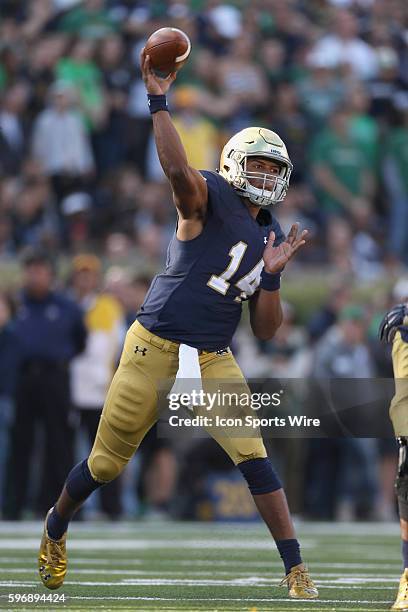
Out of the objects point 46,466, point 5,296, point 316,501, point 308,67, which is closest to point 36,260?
point 5,296

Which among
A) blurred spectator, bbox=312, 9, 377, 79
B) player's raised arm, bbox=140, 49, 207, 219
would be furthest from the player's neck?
blurred spectator, bbox=312, 9, 377, 79

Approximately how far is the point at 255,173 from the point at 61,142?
6829 millimetres

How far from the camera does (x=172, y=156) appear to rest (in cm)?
552

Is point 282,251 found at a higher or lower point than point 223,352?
higher

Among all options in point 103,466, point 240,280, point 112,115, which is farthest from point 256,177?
point 112,115

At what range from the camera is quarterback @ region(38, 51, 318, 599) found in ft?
19.1

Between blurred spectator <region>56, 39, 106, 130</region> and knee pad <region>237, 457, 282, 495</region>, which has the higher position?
blurred spectator <region>56, 39, 106, 130</region>

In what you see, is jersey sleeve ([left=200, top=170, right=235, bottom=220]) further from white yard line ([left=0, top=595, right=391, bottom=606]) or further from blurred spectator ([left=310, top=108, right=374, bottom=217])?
blurred spectator ([left=310, top=108, right=374, bottom=217])

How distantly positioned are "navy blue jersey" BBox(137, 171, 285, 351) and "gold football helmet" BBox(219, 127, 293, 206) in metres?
0.07

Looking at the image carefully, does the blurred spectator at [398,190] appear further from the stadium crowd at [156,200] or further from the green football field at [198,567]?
the green football field at [198,567]

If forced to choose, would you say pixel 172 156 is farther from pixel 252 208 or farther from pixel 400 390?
pixel 400 390

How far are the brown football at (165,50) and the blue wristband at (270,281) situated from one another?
904mm

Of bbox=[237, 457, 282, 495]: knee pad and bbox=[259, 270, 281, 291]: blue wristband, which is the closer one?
bbox=[237, 457, 282, 495]: knee pad

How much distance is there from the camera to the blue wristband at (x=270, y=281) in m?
5.91
